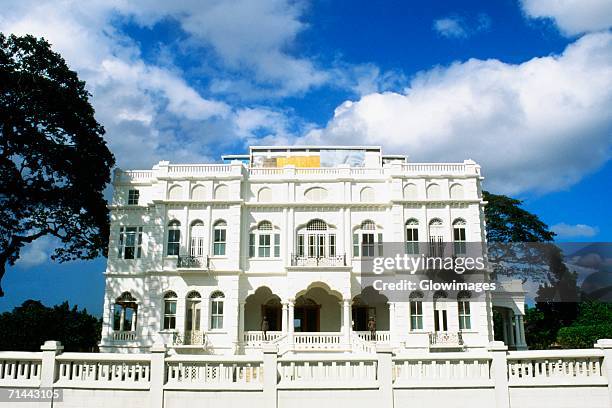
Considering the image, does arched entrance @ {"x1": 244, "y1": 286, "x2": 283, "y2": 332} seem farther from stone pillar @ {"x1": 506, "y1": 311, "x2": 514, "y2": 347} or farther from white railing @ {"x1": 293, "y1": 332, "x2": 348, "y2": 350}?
stone pillar @ {"x1": 506, "y1": 311, "x2": 514, "y2": 347}

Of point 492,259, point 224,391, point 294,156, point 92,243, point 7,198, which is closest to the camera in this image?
point 224,391

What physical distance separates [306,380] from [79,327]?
58.4 feet

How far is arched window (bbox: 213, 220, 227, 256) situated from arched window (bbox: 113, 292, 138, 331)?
4.83 meters

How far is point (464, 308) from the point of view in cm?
2673

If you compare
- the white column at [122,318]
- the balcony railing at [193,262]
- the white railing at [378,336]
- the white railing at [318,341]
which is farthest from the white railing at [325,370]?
the white column at [122,318]

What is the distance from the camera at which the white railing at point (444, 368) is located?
36.9 feet

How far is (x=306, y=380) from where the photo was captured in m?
11.2

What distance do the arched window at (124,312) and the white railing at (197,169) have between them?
6.51 meters

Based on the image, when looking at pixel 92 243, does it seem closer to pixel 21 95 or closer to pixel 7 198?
pixel 7 198

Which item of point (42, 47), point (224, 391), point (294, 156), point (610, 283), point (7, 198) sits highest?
point (42, 47)

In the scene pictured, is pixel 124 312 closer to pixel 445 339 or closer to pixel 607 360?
pixel 445 339

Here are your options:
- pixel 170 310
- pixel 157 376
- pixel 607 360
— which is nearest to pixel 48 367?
pixel 157 376

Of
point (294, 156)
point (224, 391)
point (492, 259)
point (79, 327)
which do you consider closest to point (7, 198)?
point (79, 327)

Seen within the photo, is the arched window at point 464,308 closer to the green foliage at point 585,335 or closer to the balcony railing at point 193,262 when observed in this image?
the green foliage at point 585,335
